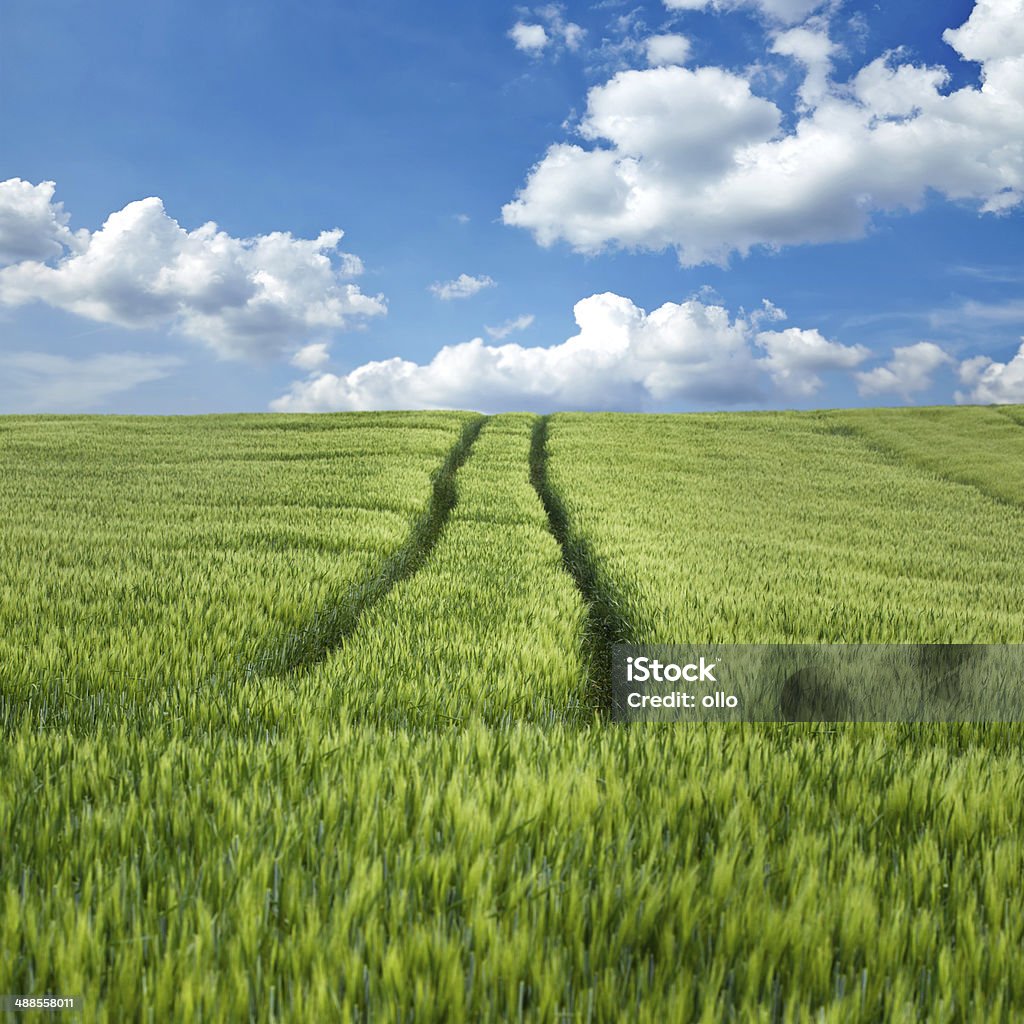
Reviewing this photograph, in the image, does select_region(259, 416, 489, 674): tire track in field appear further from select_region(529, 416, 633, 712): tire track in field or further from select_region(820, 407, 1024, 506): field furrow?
select_region(820, 407, 1024, 506): field furrow

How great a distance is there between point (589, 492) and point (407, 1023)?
14.3 metres

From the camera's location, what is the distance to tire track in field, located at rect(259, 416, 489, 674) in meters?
5.66

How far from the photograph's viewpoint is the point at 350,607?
721 centimetres

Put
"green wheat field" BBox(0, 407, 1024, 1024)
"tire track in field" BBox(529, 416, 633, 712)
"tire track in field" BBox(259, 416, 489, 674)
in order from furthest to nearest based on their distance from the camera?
"tire track in field" BBox(529, 416, 633, 712) → "tire track in field" BBox(259, 416, 489, 674) → "green wheat field" BBox(0, 407, 1024, 1024)

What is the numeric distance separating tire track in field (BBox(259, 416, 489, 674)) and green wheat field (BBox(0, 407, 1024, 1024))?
61 millimetres

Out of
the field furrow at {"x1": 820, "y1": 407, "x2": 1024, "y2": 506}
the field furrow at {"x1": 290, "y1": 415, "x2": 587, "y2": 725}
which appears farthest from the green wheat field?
the field furrow at {"x1": 820, "y1": 407, "x2": 1024, "y2": 506}

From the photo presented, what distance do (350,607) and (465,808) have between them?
518cm

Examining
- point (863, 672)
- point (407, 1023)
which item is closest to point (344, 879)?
point (407, 1023)

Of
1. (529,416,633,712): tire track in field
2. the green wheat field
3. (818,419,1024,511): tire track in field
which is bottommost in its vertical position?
(529,416,633,712): tire track in field

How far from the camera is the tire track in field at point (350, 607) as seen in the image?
5660 mm

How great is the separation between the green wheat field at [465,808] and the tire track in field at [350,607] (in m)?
0.06

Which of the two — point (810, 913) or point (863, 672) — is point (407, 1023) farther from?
point (863, 672)

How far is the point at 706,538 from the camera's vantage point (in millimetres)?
11391

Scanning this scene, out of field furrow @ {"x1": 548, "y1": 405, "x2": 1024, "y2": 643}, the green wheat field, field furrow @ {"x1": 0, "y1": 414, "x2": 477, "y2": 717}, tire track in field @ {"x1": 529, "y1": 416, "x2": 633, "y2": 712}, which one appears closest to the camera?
the green wheat field
